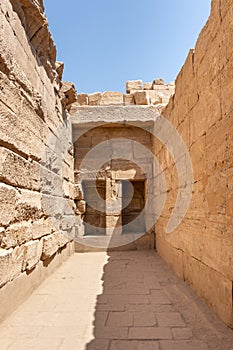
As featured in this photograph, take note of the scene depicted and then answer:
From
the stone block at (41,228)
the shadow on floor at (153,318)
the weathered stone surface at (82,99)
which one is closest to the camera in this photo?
the shadow on floor at (153,318)

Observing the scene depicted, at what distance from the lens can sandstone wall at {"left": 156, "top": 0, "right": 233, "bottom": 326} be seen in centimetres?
220

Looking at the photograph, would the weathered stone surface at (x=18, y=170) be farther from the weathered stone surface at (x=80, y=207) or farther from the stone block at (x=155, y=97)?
the stone block at (x=155, y=97)

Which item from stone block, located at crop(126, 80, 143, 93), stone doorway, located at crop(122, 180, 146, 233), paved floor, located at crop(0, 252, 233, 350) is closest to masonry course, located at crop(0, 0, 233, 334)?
paved floor, located at crop(0, 252, 233, 350)

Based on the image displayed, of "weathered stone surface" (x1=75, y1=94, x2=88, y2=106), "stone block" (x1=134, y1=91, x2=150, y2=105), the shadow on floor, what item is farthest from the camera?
"weathered stone surface" (x1=75, y1=94, x2=88, y2=106)

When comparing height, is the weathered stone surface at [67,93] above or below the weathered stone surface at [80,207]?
above

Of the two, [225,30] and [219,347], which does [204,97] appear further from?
[219,347]

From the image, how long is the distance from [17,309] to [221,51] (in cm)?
328

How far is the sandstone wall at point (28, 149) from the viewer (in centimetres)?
258

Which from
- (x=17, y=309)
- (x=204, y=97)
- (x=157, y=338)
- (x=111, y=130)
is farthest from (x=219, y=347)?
(x=111, y=130)

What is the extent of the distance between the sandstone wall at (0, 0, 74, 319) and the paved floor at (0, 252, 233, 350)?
30 cm

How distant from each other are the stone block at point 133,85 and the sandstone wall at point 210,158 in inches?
150

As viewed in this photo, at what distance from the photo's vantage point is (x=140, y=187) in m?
8.22

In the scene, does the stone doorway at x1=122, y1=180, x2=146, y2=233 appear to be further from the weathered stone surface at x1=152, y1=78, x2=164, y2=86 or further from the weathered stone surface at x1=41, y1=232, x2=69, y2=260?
the weathered stone surface at x1=41, y1=232, x2=69, y2=260

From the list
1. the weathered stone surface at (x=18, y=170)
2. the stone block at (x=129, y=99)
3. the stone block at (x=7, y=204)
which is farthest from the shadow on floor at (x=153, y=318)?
the stone block at (x=129, y=99)
